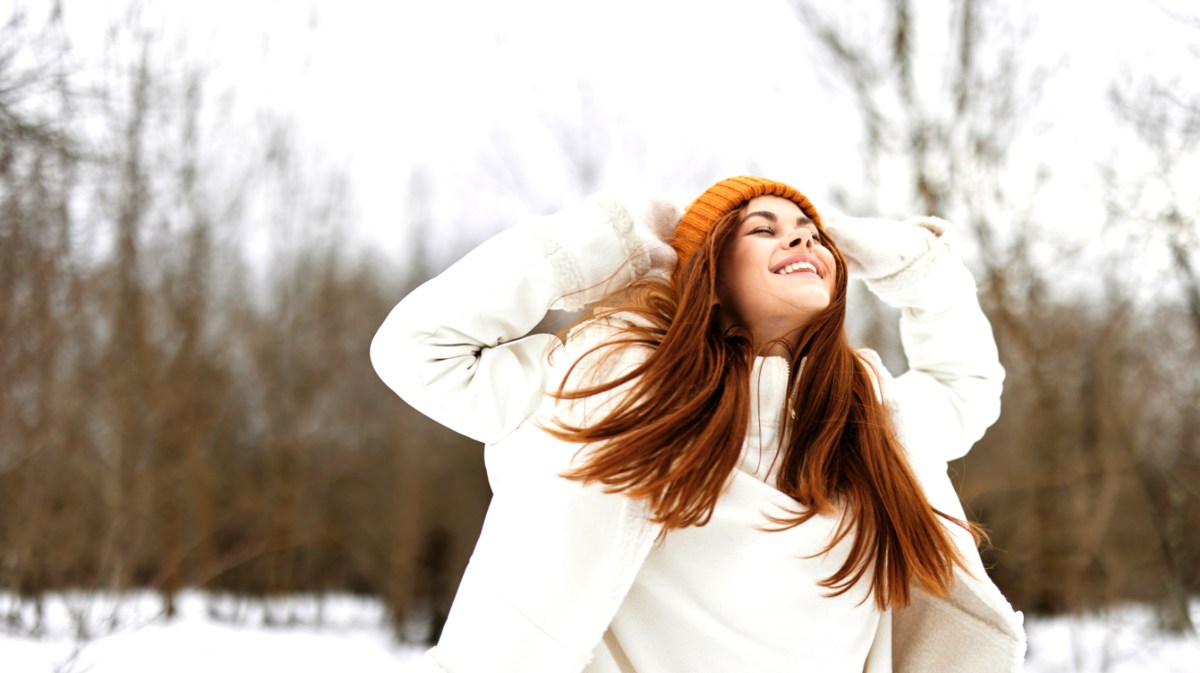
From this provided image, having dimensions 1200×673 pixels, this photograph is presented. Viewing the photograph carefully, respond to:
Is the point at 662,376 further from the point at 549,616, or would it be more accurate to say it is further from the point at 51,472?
the point at 51,472

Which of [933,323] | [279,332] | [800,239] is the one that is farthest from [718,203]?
[279,332]

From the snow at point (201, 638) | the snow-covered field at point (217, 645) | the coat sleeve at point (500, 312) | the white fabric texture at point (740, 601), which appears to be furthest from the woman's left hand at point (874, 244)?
the snow-covered field at point (217, 645)

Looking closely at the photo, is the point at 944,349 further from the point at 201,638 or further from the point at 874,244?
the point at 201,638

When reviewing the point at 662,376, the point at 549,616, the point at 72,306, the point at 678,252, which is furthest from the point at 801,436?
the point at 72,306

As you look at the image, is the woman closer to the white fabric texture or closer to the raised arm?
the white fabric texture

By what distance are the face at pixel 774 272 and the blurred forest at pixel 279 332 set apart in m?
1.43

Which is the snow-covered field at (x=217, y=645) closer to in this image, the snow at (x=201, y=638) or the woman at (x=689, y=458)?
the snow at (x=201, y=638)

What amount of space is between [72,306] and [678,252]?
3.25 meters

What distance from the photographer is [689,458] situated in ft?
5.46

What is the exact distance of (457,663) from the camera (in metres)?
1.62

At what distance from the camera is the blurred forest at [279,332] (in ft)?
13.5

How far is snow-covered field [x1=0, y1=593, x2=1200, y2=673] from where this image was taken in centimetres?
358

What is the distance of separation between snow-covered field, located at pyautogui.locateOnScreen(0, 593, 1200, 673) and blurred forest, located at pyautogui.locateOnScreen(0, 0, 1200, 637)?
5.8 inches

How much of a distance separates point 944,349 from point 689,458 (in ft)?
2.85
